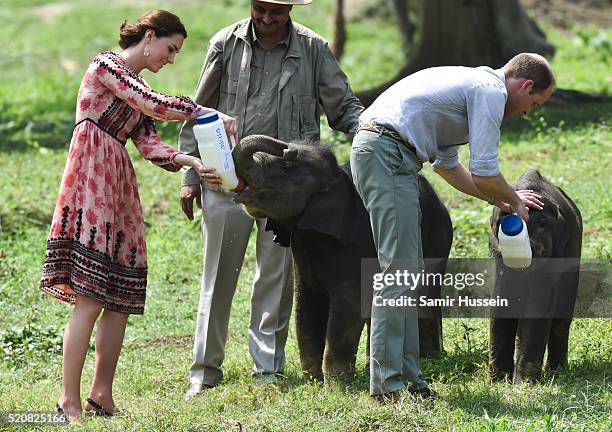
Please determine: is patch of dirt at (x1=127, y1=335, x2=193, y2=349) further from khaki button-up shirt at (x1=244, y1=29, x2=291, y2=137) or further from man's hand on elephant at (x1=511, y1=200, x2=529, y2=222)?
man's hand on elephant at (x1=511, y1=200, x2=529, y2=222)

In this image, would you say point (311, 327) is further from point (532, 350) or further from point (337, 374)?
point (532, 350)

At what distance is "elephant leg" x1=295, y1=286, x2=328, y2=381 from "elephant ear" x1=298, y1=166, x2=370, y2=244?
1.74 feet

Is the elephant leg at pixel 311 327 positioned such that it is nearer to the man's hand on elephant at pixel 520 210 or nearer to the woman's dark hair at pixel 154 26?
the man's hand on elephant at pixel 520 210

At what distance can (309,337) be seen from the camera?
23.0 ft

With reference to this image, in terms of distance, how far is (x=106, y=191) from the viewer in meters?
6.30

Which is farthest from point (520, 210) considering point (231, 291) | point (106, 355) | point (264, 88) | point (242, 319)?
point (242, 319)

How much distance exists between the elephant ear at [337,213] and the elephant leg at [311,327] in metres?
0.53

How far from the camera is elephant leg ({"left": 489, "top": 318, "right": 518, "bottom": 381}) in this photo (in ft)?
22.3

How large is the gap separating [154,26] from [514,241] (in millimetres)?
2338

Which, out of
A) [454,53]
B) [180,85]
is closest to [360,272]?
[454,53]

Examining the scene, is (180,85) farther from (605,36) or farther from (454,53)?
(605,36)

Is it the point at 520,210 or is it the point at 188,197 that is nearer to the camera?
the point at 520,210

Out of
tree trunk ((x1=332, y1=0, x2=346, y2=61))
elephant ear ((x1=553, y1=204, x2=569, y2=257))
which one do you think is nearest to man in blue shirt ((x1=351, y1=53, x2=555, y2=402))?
elephant ear ((x1=553, y1=204, x2=569, y2=257))

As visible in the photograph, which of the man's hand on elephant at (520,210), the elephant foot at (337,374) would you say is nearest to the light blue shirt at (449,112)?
the man's hand on elephant at (520,210)
